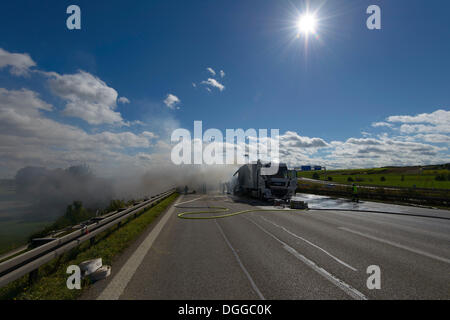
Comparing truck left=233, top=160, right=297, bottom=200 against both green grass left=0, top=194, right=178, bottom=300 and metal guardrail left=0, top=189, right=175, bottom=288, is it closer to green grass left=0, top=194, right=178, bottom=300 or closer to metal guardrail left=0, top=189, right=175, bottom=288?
green grass left=0, top=194, right=178, bottom=300

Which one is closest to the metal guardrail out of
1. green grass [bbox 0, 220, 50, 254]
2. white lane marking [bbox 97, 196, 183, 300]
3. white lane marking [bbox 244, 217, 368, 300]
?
white lane marking [bbox 97, 196, 183, 300]

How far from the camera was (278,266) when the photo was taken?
464 centimetres

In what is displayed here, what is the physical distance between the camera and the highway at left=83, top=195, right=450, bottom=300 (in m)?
3.50

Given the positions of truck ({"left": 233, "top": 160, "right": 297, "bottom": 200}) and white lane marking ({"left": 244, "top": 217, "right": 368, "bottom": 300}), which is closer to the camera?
white lane marking ({"left": 244, "top": 217, "right": 368, "bottom": 300})

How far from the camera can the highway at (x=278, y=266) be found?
3504 millimetres

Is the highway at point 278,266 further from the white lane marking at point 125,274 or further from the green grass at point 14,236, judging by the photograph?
the green grass at point 14,236

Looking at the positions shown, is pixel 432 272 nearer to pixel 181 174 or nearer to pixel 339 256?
pixel 339 256

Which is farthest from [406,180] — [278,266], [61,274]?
[61,274]

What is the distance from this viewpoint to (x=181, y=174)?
42.4 m

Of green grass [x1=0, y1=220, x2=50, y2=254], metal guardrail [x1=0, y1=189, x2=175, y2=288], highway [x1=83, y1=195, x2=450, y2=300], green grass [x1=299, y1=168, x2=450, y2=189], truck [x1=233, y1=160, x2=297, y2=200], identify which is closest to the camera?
metal guardrail [x1=0, y1=189, x2=175, y2=288]

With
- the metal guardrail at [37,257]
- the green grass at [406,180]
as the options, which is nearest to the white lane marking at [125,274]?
the metal guardrail at [37,257]

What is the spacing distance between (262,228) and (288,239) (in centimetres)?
185

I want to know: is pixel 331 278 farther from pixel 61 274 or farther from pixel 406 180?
pixel 406 180
